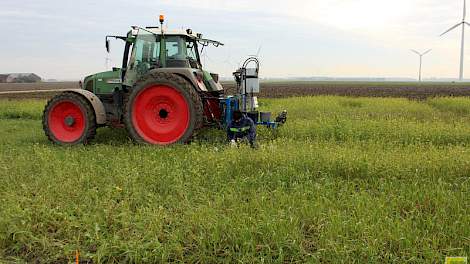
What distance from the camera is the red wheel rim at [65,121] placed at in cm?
756

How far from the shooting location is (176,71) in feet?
24.0

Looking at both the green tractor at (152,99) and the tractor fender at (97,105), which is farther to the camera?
the tractor fender at (97,105)

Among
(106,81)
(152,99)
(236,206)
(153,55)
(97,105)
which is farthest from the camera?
(106,81)

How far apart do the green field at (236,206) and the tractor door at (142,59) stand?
76.8 inches

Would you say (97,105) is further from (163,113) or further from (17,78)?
(17,78)

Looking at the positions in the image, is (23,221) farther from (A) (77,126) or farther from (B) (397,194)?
(A) (77,126)

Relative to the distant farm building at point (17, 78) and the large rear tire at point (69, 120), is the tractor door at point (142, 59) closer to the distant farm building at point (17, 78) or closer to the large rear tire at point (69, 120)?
the large rear tire at point (69, 120)

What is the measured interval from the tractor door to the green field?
1950 mm

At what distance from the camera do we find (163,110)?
23.8ft

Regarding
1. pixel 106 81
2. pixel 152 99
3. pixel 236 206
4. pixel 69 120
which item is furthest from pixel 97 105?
pixel 236 206

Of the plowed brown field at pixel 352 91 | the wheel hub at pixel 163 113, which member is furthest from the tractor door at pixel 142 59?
the plowed brown field at pixel 352 91

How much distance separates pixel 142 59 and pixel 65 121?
1.90 m

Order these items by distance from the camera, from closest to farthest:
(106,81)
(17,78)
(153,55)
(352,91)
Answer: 1. (153,55)
2. (106,81)
3. (352,91)
4. (17,78)

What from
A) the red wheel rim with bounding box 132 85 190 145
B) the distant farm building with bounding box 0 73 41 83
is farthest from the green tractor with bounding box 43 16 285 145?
the distant farm building with bounding box 0 73 41 83
